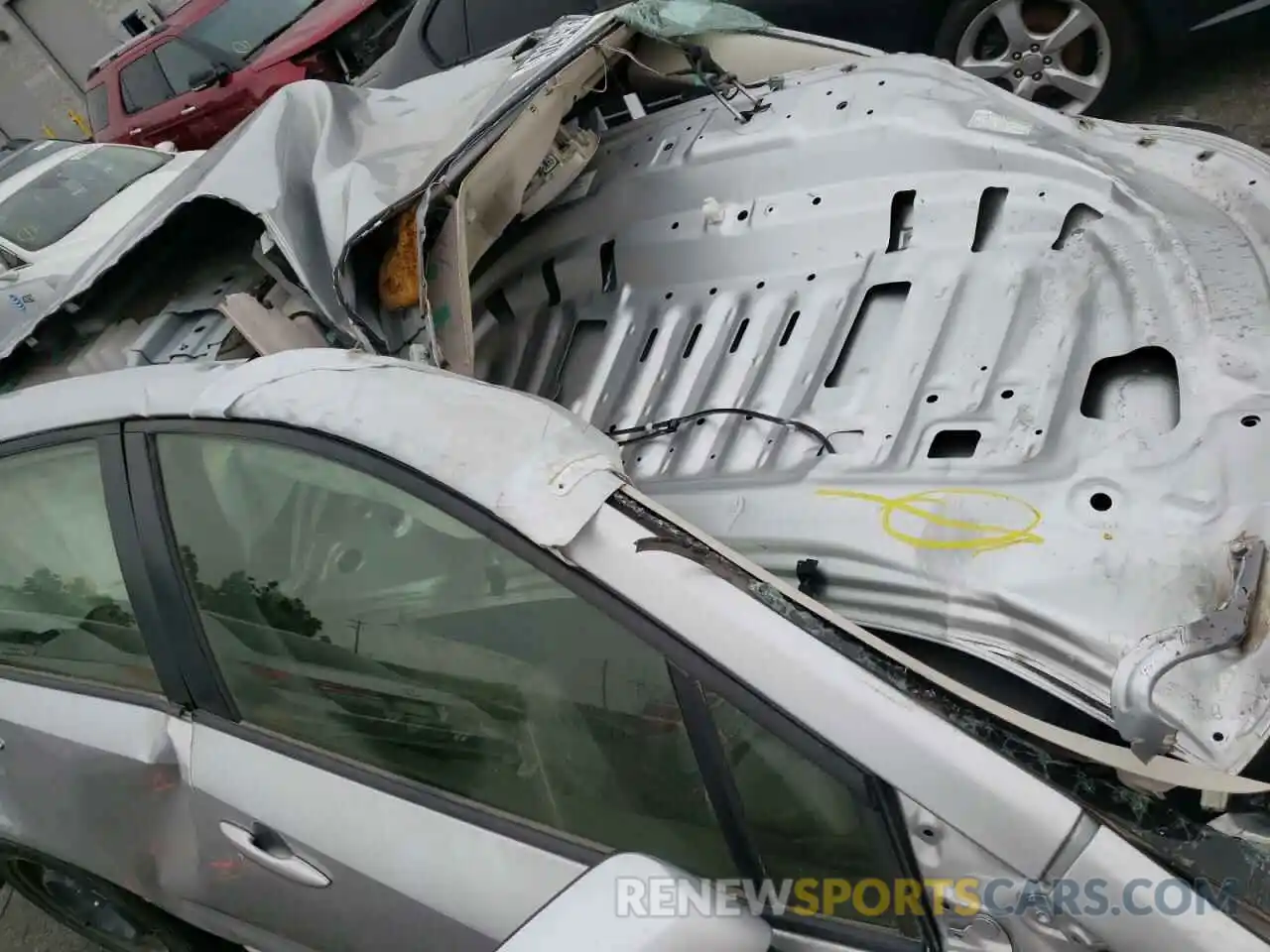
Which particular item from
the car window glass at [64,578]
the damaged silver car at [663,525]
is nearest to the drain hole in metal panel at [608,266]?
the damaged silver car at [663,525]

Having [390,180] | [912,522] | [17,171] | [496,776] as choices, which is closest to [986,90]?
Answer: [912,522]

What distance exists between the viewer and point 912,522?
5.42 ft

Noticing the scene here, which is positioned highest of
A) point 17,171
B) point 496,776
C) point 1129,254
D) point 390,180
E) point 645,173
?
point 17,171

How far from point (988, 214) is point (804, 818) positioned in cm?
144

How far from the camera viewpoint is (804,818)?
3.67 ft

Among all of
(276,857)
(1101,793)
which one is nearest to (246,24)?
(276,857)

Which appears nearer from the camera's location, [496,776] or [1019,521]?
[496,776]

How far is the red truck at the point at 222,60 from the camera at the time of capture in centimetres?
572

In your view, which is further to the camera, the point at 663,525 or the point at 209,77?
the point at 209,77

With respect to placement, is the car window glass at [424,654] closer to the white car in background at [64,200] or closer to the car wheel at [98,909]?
the car wheel at [98,909]

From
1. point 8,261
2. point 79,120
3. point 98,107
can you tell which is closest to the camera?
point 8,261

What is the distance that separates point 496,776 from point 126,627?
74 cm

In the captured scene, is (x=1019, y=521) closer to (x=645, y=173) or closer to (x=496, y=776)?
(x=496, y=776)

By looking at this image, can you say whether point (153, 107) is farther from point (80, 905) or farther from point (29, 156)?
point (80, 905)
